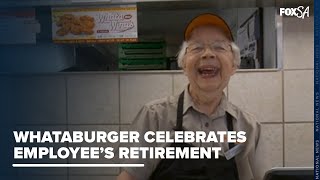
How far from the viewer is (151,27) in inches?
54.1

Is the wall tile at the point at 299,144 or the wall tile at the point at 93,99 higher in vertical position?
the wall tile at the point at 93,99

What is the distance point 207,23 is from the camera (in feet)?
4.49

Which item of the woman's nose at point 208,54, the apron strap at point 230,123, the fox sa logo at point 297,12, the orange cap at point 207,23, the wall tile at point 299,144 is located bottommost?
the wall tile at point 299,144

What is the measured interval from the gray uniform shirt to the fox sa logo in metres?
0.38

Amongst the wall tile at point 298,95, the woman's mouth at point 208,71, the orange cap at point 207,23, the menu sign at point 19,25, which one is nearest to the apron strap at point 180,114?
the woman's mouth at point 208,71

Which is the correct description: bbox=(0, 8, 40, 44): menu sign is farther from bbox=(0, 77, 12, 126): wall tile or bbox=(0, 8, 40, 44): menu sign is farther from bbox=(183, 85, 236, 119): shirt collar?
bbox=(183, 85, 236, 119): shirt collar

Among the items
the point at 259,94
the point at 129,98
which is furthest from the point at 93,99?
the point at 259,94

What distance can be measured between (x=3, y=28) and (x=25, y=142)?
0.44 meters

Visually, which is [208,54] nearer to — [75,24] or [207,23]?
[207,23]

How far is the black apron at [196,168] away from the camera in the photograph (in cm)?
136

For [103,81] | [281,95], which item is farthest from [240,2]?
[103,81]

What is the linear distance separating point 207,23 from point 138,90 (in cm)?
35

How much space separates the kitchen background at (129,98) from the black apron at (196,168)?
0.12 metres

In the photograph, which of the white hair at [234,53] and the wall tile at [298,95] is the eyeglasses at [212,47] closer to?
the white hair at [234,53]
